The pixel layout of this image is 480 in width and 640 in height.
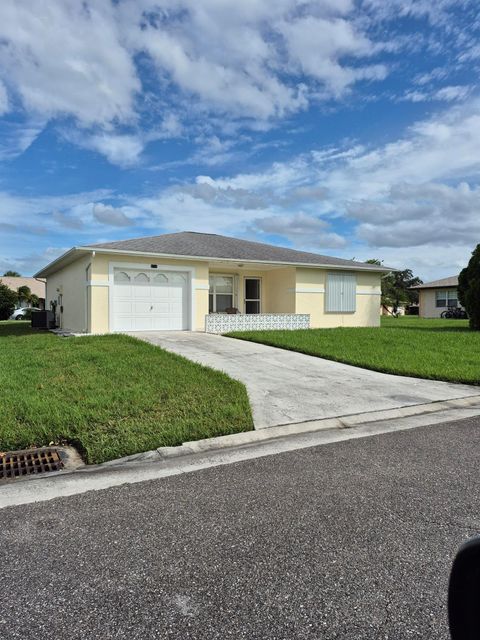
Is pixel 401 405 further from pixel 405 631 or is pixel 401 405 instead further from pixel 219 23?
pixel 219 23

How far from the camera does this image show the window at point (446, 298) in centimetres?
3831

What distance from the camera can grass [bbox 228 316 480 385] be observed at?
8992 mm

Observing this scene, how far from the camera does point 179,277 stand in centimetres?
1664

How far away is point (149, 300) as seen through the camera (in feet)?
52.5

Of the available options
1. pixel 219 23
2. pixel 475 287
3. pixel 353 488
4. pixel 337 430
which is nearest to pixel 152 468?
pixel 353 488

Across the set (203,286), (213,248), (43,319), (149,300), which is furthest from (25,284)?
(203,286)

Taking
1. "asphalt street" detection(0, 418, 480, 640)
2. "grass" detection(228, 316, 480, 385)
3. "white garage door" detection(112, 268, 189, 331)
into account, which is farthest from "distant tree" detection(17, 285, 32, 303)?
"asphalt street" detection(0, 418, 480, 640)

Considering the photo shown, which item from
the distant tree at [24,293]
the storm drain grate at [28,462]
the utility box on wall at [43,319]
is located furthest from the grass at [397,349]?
the distant tree at [24,293]

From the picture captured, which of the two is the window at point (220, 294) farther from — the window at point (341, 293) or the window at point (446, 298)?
the window at point (446, 298)

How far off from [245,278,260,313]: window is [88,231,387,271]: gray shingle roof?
62.5 inches

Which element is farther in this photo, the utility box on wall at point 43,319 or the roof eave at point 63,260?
the utility box on wall at point 43,319

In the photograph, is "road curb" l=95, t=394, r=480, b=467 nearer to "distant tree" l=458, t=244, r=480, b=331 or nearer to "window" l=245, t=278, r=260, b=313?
"distant tree" l=458, t=244, r=480, b=331

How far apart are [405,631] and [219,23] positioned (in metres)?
11.2

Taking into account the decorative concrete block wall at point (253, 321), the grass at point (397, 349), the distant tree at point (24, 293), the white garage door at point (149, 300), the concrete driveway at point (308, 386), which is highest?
the distant tree at point (24, 293)
